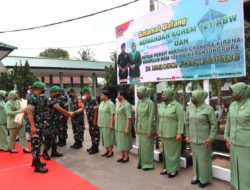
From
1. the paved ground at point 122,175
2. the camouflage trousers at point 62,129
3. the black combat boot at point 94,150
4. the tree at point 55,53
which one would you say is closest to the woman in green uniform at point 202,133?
the paved ground at point 122,175

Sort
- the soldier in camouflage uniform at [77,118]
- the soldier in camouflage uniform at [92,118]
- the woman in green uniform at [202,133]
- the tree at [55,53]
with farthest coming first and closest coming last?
the tree at [55,53] → the soldier in camouflage uniform at [77,118] → the soldier in camouflage uniform at [92,118] → the woman in green uniform at [202,133]

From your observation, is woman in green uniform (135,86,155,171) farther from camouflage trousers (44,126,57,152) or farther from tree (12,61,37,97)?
tree (12,61,37,97)

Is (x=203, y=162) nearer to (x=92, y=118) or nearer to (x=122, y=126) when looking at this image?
(x=122, y=126)

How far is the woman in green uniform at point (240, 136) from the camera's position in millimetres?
3855

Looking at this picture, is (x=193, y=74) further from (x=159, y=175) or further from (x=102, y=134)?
(x=102, y=134)

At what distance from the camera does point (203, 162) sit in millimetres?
4621

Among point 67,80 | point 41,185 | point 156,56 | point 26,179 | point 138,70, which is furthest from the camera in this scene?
point 67,80

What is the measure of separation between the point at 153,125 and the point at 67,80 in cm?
2793

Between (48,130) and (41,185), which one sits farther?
(48,130)

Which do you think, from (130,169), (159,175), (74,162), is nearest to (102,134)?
(74,162)

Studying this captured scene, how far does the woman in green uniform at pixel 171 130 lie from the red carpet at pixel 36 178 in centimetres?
140

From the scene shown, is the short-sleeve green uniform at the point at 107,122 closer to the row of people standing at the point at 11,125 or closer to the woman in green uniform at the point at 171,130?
the woman in green uniform at the point at 171,130

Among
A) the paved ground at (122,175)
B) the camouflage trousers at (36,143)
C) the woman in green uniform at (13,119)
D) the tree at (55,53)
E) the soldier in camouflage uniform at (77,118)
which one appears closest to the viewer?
the paved ground at (122,175)

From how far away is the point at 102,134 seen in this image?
22.7 ft
